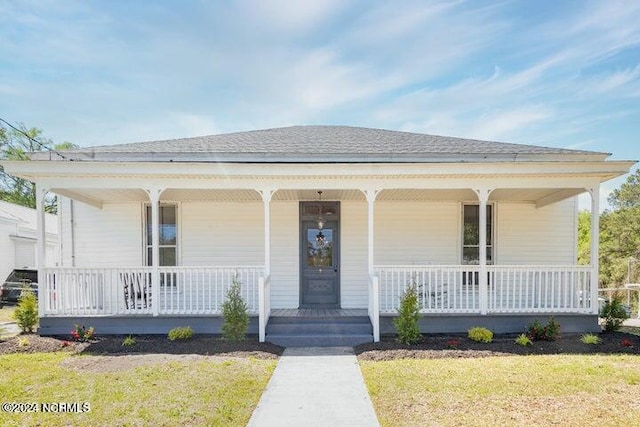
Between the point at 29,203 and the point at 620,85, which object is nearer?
the point at 620,85

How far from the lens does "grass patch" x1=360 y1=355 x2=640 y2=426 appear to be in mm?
4039

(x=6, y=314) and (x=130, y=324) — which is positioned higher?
(x=130, y=324)

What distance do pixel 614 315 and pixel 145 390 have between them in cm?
883

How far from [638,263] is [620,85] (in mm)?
14523

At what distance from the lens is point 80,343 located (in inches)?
283

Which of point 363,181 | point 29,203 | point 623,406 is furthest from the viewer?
point 29,203

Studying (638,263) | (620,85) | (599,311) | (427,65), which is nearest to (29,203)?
(427,65)

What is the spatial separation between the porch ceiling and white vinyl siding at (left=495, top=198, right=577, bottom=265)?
359 mm

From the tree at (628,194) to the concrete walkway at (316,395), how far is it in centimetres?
3238

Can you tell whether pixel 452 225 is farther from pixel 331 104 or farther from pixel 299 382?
pixel 331 104

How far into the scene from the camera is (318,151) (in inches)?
364

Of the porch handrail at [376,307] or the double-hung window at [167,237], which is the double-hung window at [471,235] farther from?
the double-hung window at [167,237]

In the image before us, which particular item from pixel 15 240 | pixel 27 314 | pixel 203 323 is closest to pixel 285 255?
pixel 203 323

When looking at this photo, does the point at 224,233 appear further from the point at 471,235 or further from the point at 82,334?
the point at 471,235
